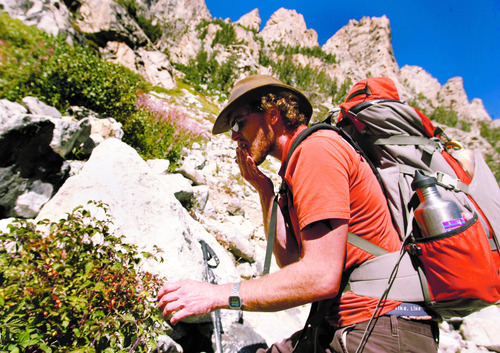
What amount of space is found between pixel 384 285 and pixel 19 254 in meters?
2.27

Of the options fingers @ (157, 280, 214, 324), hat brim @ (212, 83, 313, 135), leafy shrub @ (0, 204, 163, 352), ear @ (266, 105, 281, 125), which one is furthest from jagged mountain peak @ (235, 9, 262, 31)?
fingers @ (157, 280, 214, 324)

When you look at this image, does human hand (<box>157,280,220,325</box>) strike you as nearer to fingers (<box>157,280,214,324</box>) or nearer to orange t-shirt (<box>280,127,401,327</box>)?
fingers (<box>157,280,214,324</box>)

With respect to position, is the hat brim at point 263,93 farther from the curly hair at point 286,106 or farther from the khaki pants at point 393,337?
the khaki pants at point 393,337

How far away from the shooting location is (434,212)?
4.60ft

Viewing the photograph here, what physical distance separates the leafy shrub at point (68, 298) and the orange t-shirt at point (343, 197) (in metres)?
1.27

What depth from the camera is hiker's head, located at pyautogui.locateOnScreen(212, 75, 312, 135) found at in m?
2.10

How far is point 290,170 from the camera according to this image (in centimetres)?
168

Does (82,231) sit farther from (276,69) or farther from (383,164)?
(276,69)

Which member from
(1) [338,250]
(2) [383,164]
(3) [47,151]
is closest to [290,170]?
(1) [338,250]

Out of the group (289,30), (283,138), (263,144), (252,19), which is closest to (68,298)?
(263,144)

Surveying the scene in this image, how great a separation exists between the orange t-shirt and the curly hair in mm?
481

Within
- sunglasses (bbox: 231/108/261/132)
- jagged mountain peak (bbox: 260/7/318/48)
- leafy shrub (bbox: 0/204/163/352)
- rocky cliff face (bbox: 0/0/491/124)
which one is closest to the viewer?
leafy shrub (bbox: 0/204/163/352)

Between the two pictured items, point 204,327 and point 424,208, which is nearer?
point 424,208

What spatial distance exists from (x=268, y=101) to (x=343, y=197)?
117cm
